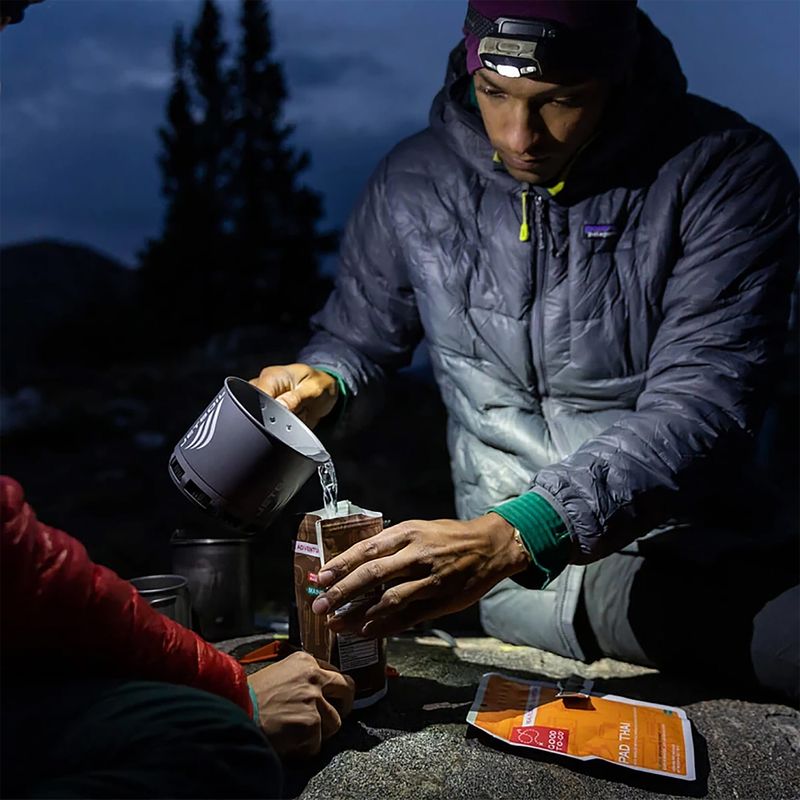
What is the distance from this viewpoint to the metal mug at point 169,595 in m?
1.92

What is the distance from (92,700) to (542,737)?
2.74 ft

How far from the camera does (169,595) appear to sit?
1.96 meters

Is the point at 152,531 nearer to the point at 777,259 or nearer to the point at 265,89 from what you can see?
the point at 777,259

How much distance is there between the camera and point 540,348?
7.45 ft

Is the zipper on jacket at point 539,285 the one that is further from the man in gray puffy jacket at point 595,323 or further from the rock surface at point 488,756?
the rock surface at point 488,756

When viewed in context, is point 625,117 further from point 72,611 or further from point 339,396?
point 72,611

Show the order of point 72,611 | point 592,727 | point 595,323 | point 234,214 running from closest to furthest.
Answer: point 72,611 < point 592,727 < point 595,323 < point 234,214

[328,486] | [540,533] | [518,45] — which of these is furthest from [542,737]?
[518,45]

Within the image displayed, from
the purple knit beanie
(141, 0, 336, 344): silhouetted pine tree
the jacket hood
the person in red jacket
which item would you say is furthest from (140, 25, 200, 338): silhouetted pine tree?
the person in red jacket

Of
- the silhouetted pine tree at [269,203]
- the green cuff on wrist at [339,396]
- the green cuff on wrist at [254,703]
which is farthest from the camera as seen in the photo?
the silhouetted pine tree at [269,203]

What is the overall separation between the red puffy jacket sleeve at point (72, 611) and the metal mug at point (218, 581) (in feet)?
3.43

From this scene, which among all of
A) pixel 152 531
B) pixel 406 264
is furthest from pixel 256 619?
pixel 152 531

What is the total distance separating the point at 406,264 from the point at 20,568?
5.02 feet

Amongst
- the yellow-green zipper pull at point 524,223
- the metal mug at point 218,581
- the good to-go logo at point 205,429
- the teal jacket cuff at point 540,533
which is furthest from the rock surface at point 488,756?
the yellow-green zipper pull at point 524,223
